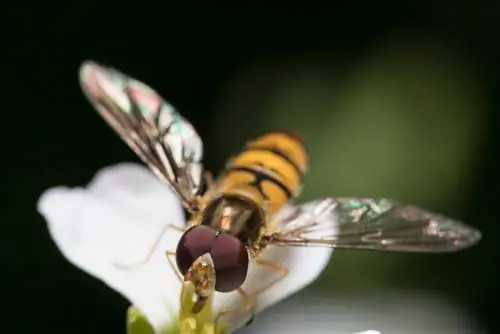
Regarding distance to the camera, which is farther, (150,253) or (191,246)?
(150,253)

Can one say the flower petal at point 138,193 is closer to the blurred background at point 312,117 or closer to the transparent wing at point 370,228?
the transparent wing at point 370,228

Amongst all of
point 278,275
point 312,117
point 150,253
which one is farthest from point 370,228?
point 312,117

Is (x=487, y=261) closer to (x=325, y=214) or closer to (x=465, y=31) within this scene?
(x=465, y=31)

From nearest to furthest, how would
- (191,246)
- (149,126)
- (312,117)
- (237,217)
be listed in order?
(191,246) < (237,217) < (149,126) < (312,117)

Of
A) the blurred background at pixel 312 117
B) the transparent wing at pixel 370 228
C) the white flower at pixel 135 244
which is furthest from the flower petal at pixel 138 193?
the blurred background at pixel 312 117

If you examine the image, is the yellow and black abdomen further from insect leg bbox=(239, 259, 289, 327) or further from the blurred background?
the blurred background

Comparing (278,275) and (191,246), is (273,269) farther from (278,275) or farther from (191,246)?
→ (191,246)

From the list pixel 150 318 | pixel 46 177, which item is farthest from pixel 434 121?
pixel 150 318

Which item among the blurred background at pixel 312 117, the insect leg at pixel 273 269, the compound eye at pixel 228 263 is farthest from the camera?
the blurred background at pixel 312 117
